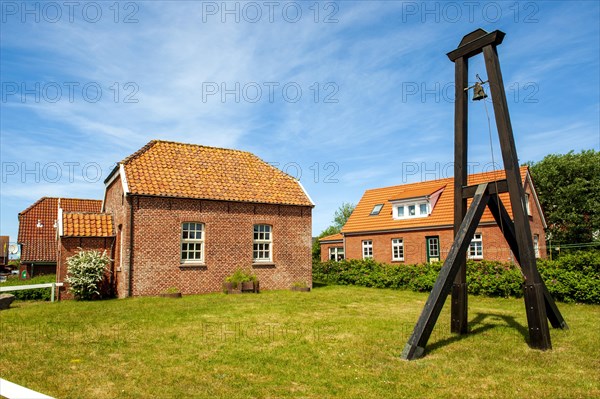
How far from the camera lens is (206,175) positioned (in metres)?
19.7

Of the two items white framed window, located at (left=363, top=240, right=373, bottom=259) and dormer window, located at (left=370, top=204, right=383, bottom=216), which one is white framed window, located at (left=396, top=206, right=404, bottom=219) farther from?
white framed window, located at (left=363, top=240, right=373, bottom=259)

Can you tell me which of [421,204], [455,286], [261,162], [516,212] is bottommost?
[455,286]

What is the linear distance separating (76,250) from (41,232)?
17.9 m

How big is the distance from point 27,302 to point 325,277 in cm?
1484

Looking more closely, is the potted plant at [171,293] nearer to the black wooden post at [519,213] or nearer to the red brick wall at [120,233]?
the red brick wall at [120,233]

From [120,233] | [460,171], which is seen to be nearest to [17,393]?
[460,171]

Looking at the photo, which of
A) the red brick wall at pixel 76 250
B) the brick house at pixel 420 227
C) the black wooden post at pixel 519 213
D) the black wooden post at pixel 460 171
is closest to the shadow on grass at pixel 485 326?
the black wooden post at pixel 460 171

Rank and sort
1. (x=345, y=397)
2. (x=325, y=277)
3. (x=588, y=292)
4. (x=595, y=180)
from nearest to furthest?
1. (x=345, y=397)
2. (x=588, y=292)
3. (x=325, y=277)
4. (x=595, y=180)

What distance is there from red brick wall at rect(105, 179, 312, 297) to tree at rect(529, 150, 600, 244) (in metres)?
27.6

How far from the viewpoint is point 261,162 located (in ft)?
75.8

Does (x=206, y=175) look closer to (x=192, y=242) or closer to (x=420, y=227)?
(x=192, y=242)

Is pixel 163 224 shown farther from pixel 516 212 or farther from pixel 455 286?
pixel 516 212

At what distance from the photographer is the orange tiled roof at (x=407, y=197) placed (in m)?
27.3

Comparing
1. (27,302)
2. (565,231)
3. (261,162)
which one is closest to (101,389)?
(27,302)
